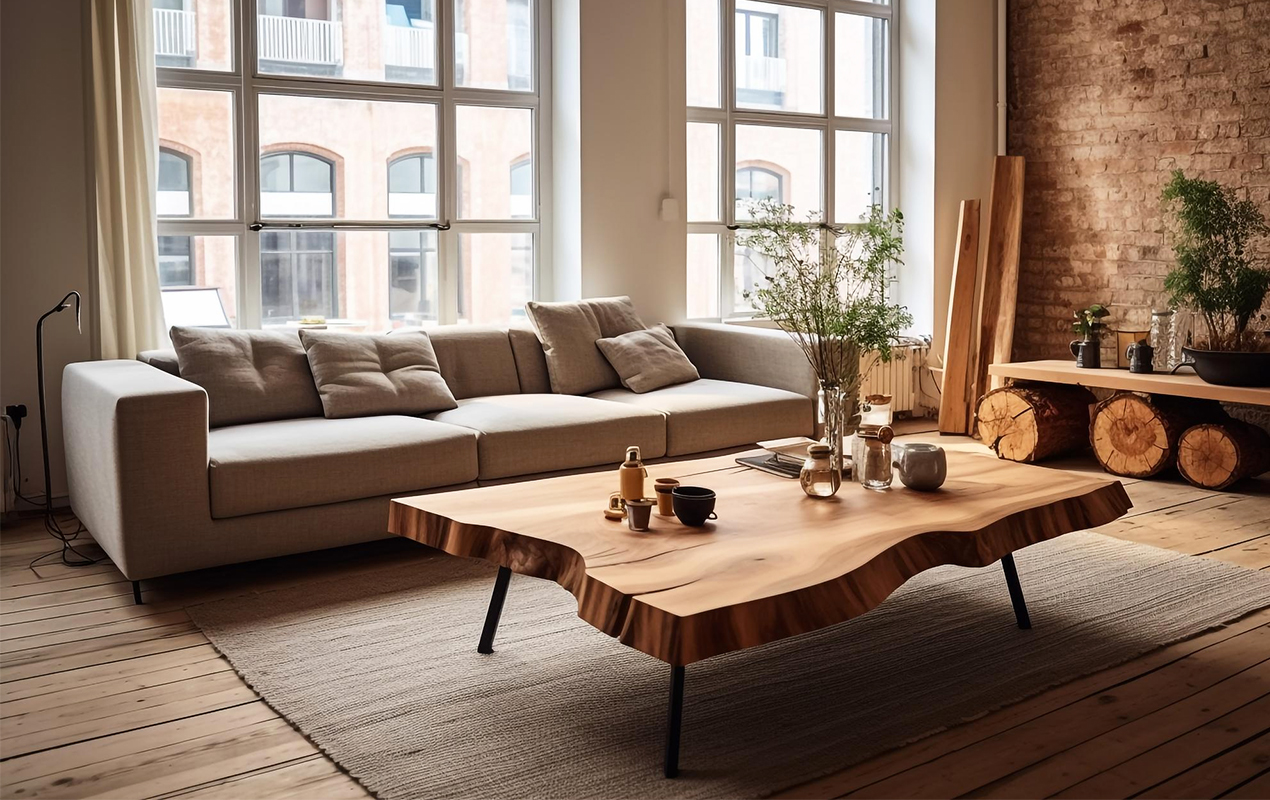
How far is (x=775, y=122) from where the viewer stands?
267 inches

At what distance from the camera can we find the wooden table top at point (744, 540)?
7.30 ft

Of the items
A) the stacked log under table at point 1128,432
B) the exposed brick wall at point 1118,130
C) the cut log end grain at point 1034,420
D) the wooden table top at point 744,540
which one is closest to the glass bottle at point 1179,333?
the stacked log under table at point 1128,432

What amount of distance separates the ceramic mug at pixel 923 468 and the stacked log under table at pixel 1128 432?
2608 millimetres

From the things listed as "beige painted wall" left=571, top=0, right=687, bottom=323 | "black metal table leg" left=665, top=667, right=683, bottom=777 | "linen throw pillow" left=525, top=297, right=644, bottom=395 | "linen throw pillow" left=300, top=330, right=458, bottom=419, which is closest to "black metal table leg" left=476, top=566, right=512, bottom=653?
"black metal table leg" left=665, top=667, right=683, bottom=777

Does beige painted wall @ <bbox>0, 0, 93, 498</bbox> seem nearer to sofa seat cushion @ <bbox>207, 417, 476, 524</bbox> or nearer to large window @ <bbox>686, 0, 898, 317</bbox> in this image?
sofa seat cushion @ <bbox>207, 417, 476, 524</bbox>

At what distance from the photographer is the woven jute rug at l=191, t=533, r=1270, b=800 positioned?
2.45 meters

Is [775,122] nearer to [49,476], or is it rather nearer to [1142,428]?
[1142,428]

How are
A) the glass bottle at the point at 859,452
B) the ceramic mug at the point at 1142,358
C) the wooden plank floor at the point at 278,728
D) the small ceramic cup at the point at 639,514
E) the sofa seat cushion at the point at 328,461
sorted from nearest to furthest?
the wooden plank floor at the point at 278,728, the small ceramic cup at the point at 639,514, the glass bottle at the point at 859,452, the sofa seat cushion at the point at 328,461, the ceramic mug at the point at 1142,358

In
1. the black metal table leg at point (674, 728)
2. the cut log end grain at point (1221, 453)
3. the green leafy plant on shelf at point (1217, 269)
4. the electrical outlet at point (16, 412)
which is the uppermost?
the green leafy plant on shelf at point (1217, 269)

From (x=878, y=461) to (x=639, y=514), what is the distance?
0.84 m

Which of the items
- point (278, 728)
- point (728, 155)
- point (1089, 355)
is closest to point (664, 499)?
point (278, 728)

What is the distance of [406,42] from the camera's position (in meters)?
5.49

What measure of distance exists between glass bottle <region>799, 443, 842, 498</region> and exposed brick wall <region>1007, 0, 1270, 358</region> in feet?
12.9

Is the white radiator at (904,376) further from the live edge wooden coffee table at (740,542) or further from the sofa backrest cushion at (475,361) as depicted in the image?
the live edge wooden coffee table at (740,542)
